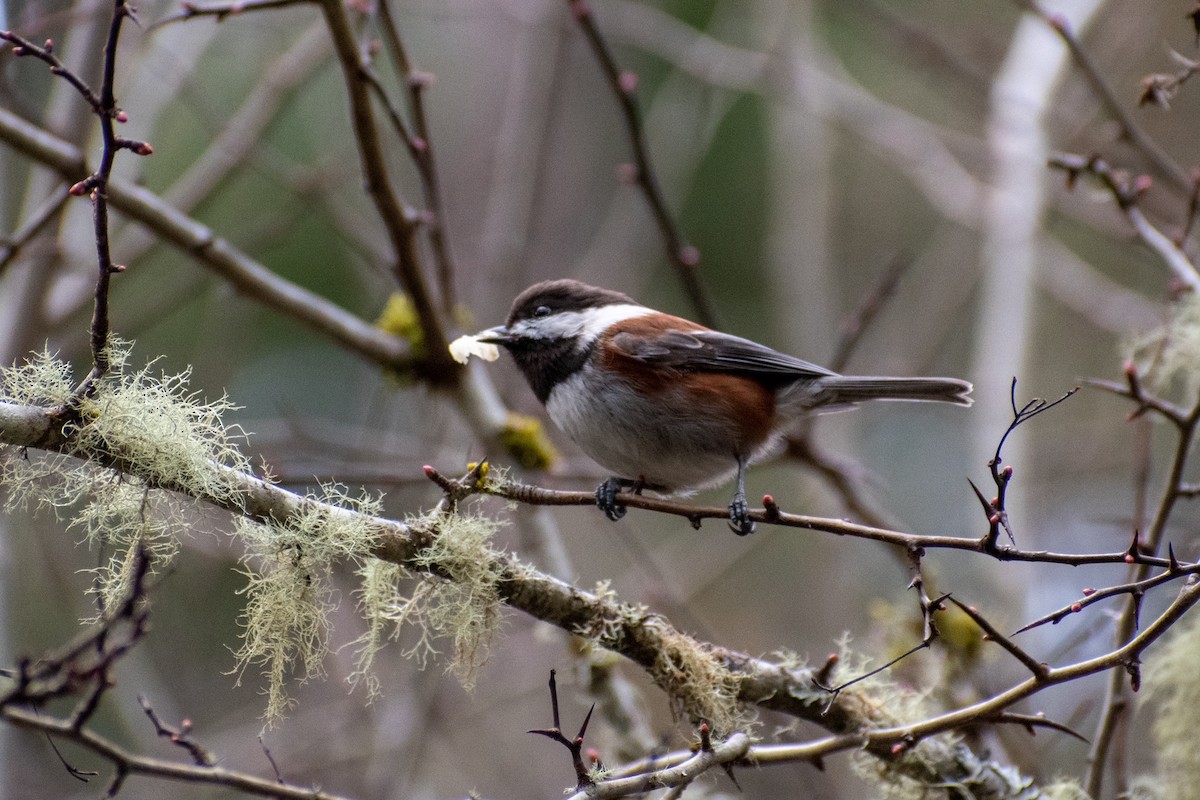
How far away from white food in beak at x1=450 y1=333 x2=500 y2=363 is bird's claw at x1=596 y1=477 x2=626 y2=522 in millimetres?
579

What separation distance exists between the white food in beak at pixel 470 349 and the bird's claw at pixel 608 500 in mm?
579

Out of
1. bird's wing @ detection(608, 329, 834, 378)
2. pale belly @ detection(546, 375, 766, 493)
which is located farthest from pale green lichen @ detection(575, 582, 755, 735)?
bird's wing @ detection(608, 329, 834, 378)

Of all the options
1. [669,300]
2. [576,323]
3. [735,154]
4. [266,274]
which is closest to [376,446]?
[266,274]

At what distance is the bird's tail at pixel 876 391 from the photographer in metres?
3.54

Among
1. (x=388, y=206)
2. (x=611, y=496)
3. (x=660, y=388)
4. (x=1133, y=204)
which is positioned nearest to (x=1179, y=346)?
(x=1133, y=204)

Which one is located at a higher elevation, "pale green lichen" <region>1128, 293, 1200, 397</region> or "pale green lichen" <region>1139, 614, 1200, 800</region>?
"pale green lichen" <region>1128, 293, 1200, 397</region>

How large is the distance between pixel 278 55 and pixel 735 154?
460 cm

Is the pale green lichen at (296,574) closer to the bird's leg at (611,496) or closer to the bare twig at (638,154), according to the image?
the bird's leg at (611,496)

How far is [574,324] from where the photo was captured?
3750 mm

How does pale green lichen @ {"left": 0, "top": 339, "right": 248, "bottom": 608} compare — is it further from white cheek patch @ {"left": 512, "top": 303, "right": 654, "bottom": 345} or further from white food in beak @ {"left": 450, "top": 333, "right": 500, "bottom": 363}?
white cheek patch @ {"left": 512, "top": 303, "right": 654, "bottom": 345}

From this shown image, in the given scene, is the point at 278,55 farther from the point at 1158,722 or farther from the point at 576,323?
the point at 1158,722

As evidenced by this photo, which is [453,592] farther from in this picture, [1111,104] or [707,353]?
[1111,104]

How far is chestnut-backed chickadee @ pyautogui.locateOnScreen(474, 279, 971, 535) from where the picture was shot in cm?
340

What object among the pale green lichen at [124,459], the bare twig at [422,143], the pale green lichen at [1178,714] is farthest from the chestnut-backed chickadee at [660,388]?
the pale green lichen at [124,459]
